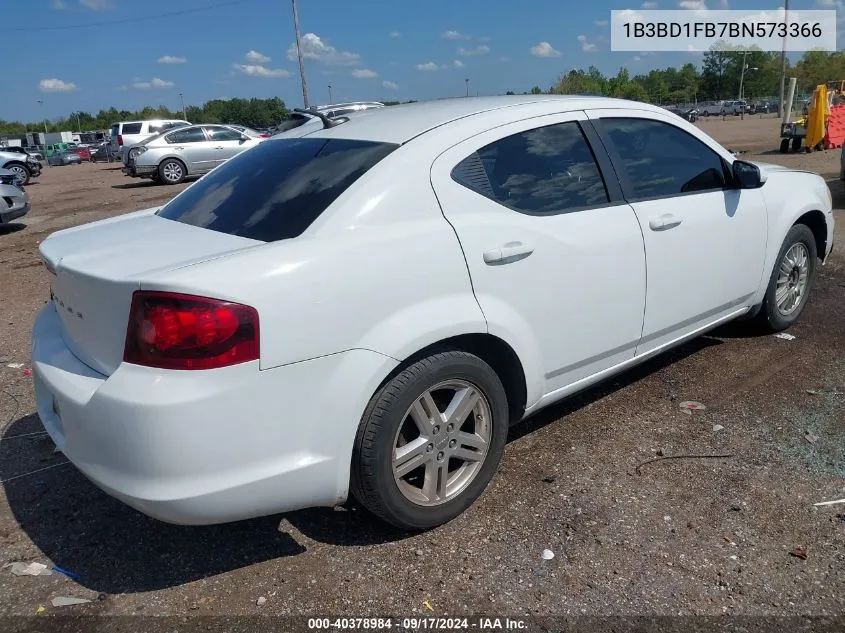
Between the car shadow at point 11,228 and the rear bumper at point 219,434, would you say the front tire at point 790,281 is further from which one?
the car shadow at point 11,228

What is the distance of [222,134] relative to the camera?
19.9 m

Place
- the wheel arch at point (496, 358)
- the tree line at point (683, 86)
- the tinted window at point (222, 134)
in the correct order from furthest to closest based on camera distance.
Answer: the tree line at point (683, 86) < the tinted window at point (222, 134) < the wheel arch at point (496, 358)

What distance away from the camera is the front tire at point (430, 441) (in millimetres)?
2533

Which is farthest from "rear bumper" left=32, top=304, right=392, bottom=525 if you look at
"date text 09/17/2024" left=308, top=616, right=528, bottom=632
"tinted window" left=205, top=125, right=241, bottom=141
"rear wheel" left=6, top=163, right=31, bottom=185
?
"rear wheel" left=6, top=163, right=31, bottom=185

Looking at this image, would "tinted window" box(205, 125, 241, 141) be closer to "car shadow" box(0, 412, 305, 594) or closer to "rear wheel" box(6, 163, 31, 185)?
"rear wheel" box(6, 163, 31, 185)

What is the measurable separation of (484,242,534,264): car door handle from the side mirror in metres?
1.83

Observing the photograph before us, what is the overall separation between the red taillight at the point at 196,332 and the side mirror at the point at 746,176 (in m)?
3.12

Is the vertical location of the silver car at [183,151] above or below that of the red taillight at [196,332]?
above

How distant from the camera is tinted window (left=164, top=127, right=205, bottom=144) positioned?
1942cm

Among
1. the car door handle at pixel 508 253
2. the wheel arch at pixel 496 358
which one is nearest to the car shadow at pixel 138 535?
the wheel arch at pixel 496 358

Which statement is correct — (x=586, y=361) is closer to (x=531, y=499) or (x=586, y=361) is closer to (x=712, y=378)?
(x=531, y=499)

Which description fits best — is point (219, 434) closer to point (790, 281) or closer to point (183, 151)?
point (790, 281)

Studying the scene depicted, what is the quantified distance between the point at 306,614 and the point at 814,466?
2428 millimetres

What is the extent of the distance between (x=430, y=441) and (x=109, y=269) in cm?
139
